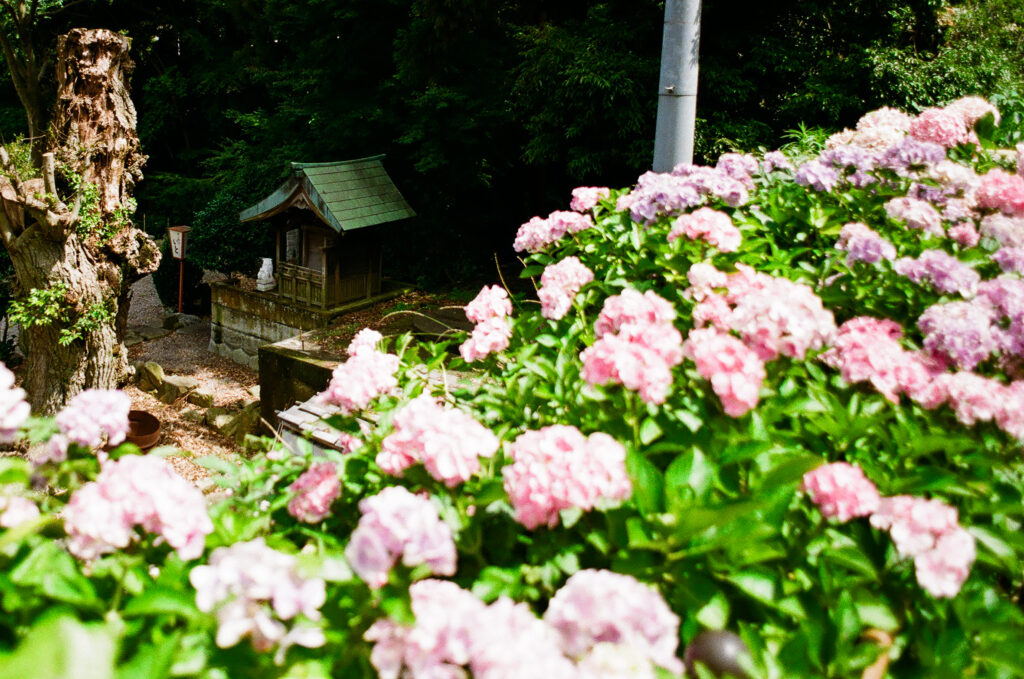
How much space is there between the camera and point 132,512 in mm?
1119

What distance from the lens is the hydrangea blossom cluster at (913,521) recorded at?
109cm

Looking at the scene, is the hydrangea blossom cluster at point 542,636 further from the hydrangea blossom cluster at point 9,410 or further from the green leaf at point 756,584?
the hydrangea blossom cluster at point 9,410

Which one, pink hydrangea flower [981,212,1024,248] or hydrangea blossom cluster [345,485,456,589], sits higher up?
pink hydrangea flower [981,212,1024,248]

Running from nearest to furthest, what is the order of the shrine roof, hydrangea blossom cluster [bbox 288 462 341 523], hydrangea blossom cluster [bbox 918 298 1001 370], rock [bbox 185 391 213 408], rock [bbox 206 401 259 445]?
hydrangea blossom cluster [bbox 288 462 341 523] < hydrangea blossom cluster [bbox 918 298 1001 370] < rock [bbox 206 401 259 445] < the shrine roof < rock [bbox 185 391 213 408]

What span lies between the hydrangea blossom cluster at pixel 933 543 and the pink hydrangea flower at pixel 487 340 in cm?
103

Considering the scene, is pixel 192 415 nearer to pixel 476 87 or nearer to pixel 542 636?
pixel 476 87

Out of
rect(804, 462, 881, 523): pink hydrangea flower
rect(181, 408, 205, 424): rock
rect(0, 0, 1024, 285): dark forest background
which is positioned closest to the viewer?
rect(804, 462, 881, 523): pink hydrangea flower

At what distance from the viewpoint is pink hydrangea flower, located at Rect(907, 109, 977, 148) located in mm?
2848

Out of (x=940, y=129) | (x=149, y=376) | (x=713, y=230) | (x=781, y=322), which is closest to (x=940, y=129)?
(x=940, y=129)

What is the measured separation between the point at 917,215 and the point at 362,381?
5.78 ft

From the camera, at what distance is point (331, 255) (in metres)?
9.44

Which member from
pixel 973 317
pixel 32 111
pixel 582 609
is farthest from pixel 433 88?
pixel 582 609

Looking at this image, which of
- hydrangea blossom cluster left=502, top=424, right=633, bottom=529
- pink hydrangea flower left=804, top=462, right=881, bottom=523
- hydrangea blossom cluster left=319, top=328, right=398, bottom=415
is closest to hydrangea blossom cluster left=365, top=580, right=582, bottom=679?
hydrangea blossom cluster left=502, top=424, right=633, bottom=529

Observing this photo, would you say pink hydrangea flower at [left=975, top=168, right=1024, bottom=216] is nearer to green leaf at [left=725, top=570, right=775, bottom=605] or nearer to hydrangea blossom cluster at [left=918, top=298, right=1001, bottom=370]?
hydrangea blossom cluster at [left=918, top=298, right=1001, bottom=370]
